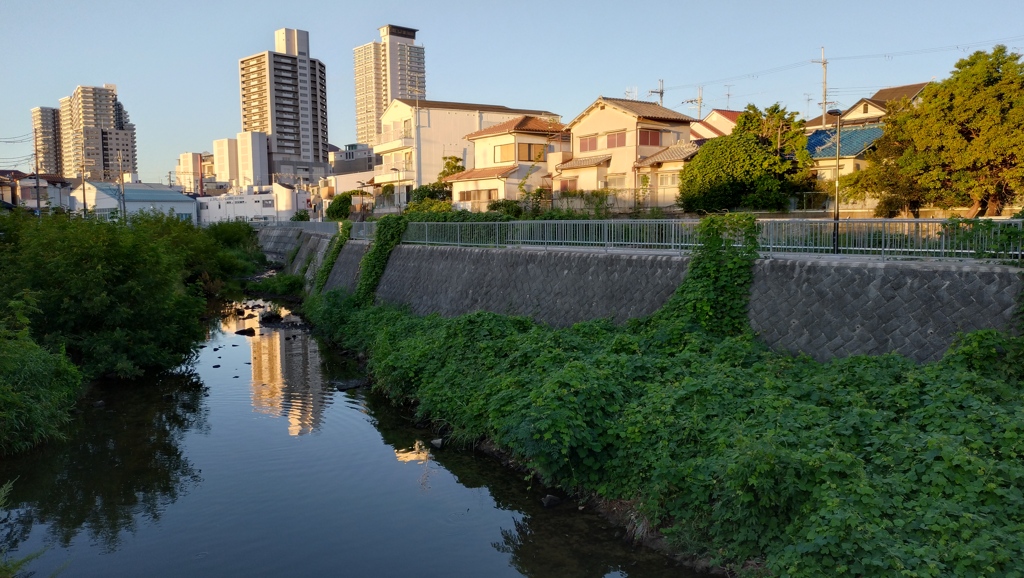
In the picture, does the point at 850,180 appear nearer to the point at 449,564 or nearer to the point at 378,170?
the point at 449,564

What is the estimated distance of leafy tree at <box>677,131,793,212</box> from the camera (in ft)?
105

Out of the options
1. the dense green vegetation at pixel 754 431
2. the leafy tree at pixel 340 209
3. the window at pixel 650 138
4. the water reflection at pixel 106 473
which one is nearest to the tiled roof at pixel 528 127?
the window at pixel 650 138

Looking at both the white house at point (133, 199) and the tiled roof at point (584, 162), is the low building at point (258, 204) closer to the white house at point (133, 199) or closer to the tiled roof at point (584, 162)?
the white house at point (133, 199)

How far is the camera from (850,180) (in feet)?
95.3

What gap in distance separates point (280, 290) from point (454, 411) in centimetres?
2814

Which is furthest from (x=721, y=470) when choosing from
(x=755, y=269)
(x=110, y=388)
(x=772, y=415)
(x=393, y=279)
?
(x=393, y=279)

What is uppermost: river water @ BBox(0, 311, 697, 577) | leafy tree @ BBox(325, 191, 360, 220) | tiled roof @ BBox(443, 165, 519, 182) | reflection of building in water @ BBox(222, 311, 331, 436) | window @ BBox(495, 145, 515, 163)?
window @ BBox(495, 145, 515, 163)

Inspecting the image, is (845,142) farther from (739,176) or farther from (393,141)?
(393,141)

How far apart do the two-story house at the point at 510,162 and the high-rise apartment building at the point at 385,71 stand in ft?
390

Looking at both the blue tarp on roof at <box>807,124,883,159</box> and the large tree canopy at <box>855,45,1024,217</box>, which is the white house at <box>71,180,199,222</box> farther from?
the large tree canopy at <box>855,45,1024,217</box>

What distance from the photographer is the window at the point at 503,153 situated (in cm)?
4672

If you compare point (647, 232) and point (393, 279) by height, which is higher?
point (647, 232)

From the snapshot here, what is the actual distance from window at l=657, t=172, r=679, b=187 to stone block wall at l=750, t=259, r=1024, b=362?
2476cm

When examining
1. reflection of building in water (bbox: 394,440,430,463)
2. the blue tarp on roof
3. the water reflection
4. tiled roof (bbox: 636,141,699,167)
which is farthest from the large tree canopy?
the water reflection
